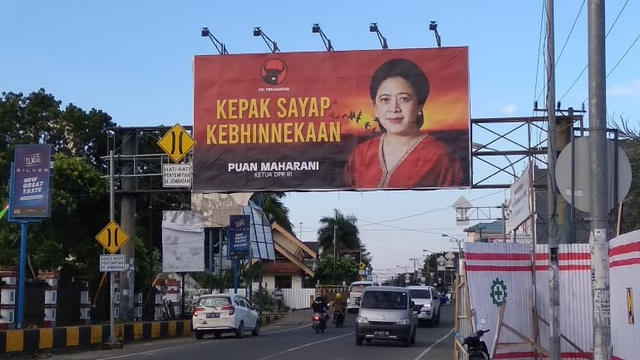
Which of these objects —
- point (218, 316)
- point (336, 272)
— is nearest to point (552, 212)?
point (218, 316)

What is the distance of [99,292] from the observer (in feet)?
125

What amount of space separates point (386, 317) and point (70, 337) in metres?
9.64

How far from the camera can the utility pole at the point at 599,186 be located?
991cm

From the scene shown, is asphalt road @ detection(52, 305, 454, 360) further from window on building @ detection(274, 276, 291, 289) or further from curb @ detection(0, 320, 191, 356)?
window on building @ detection(274, 276, 291, 289)

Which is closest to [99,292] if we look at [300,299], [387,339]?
[387,339]

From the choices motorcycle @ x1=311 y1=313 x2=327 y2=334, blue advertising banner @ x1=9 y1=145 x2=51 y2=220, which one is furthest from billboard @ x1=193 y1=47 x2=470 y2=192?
A: motorcycle @ x1=311 y1=313 x2=327 y2=334

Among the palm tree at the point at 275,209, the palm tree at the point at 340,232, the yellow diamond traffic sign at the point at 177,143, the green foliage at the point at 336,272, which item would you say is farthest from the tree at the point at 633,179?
the palm tree at the point at 340,232

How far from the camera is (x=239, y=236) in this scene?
45.3 metres

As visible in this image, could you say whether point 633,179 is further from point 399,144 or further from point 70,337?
point 70,337

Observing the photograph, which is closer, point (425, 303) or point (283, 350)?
point (283, 350)

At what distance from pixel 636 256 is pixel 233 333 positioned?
26.4 metres

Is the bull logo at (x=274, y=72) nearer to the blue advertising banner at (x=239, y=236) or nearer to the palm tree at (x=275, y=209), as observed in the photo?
the blue advertising banner at (x=239, y=236)

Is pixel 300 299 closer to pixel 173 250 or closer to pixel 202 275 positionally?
pixel 202 275

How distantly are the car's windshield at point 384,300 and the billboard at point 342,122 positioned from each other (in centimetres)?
348
